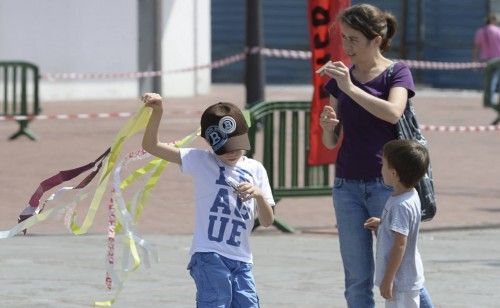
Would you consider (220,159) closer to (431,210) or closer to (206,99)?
(431,210)

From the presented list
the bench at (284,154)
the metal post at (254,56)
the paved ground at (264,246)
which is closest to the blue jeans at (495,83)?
the metal post at (254,56)

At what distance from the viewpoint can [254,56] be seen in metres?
21.6

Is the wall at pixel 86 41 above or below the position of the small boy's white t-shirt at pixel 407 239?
below

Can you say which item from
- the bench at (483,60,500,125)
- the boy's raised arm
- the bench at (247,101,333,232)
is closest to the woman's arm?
the boy's raised arm

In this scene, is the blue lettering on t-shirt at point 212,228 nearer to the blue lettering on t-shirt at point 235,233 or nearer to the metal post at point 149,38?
the blue lettering on t-shirt at point 235,233

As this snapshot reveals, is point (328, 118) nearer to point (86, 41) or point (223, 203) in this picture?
point (223, 203)

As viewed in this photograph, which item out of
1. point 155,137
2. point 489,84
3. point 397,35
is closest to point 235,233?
point 155,137

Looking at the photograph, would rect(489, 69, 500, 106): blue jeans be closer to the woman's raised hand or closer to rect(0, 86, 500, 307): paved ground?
rect(0, 86, 500, 307): paved ground

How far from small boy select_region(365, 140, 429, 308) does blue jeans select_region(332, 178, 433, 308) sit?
0.34 metres

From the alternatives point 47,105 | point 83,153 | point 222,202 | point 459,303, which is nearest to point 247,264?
point 222,202

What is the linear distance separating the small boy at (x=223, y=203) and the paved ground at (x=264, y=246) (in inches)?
89.0

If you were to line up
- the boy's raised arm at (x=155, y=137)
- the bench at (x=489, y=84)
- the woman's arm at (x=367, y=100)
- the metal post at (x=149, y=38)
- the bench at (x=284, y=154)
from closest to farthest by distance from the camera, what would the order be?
the boy's raised arm at (x=155, y=137), the woman's arm at (x=367, y=100), the bench at (x=284, y=154), the bench at (x=489, y=84), the metal post at (x=149, y=38)

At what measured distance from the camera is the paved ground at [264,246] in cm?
894

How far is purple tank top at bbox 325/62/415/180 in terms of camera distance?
6.72 m
